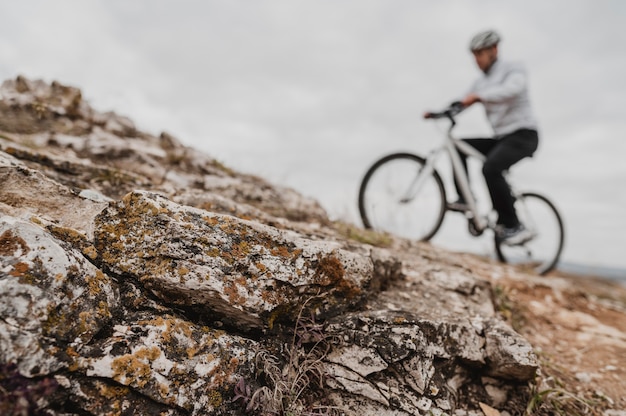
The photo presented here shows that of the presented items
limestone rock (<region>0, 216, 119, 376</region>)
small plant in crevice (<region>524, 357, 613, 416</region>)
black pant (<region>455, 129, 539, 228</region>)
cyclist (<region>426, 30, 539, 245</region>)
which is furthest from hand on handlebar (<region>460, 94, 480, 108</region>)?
limestone rock (<region>0, 216, 119, 376</region>)

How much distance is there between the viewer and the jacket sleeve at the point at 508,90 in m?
4.57

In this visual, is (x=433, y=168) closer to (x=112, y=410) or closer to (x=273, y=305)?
(x=273, y=305)

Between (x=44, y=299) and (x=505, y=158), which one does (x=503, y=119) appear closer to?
(x=505, y=158)

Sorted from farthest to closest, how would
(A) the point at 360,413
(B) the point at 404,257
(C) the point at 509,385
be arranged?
1. (B) the point at 404,257
2. (C) the point at 509,385
3. (A) the point at 360,413

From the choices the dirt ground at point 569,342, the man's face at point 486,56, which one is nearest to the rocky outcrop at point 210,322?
the dirt ground at point 569,342

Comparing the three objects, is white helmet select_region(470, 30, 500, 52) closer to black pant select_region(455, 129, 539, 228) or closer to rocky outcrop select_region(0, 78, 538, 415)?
black pant select_region(455, 129, 539, 228)

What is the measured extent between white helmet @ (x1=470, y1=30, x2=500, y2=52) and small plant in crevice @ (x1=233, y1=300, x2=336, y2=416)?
14.6ft

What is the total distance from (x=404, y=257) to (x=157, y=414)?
2899 millimetres

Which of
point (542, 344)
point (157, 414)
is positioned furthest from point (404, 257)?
point (157, 414)

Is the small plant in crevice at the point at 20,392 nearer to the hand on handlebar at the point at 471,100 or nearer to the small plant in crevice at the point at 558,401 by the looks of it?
the small plant in crevice at the point at 558,401

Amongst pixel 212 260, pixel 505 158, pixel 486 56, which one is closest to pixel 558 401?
pixel 212 260

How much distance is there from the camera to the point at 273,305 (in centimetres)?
222

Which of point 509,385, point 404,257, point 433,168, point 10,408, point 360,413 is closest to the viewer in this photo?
point 10,408

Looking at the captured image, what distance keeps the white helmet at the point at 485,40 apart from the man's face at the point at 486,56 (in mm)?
52
